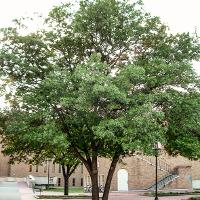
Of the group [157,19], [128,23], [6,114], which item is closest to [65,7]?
[128,23]

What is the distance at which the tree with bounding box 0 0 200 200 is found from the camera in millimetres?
20031

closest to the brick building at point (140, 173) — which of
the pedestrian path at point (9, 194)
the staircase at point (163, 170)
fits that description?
the staircase at point (163, 170)

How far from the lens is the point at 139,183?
47.4m

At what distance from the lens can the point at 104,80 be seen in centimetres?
1988

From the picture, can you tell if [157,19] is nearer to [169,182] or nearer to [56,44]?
[56,44]

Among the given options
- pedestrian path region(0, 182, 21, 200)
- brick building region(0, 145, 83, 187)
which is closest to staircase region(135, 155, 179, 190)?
pedestrian path region(0, 182, 21, 200)

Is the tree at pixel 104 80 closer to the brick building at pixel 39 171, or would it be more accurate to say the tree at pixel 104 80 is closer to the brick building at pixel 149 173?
the brick building at pixel 149 173

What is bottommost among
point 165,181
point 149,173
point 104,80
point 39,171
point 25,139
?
point 165,181

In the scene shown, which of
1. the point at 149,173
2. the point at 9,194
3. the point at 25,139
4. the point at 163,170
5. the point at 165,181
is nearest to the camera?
the point at 25,139

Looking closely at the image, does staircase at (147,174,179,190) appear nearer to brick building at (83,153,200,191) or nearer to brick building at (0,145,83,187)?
brick building at (83,153,200,191)

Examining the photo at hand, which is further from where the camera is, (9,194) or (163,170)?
(163,170)

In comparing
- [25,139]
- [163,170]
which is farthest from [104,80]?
[163,170]

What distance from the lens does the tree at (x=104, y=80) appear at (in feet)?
65.7

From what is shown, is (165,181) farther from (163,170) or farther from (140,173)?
(140,173)
